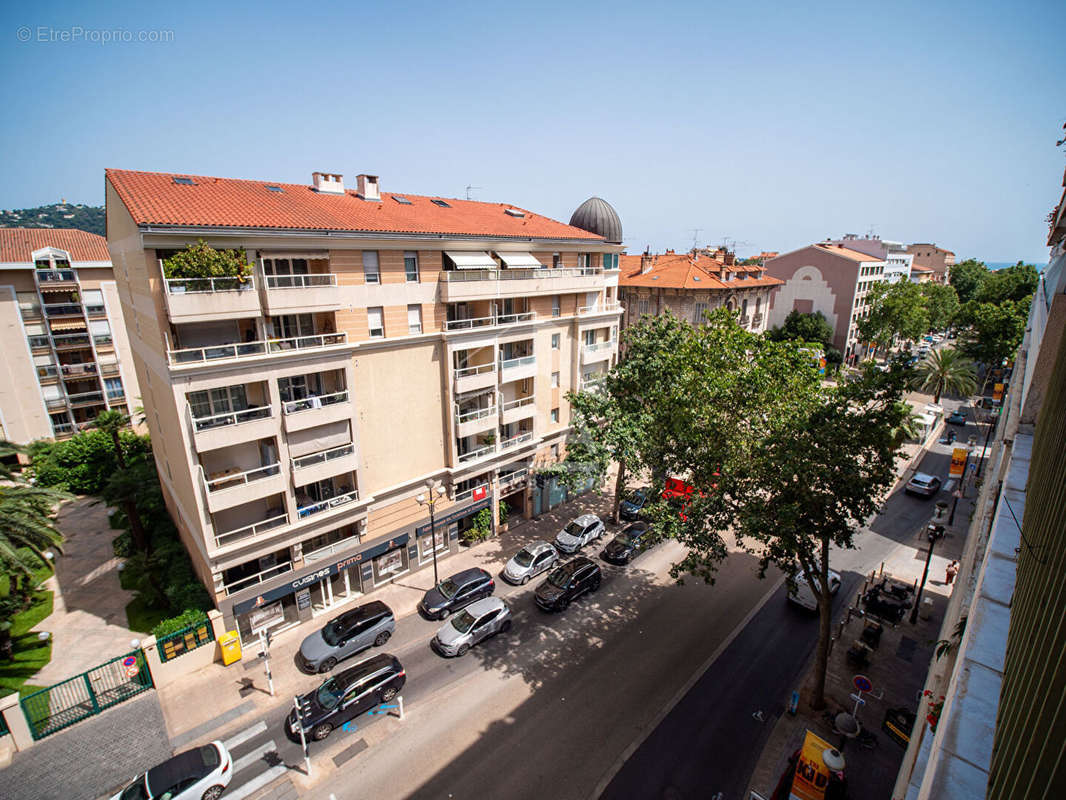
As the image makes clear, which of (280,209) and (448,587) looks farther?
(448,587)

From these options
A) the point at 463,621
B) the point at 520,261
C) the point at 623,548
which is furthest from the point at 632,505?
the point at 520,261

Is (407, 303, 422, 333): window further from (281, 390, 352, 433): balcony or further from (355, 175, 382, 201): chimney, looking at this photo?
(355, 175, 382, 201): chimney

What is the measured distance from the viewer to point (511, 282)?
27.9 m

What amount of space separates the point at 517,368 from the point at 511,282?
15.9 feet

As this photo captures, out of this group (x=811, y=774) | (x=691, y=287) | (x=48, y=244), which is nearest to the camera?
(x=811, y=774)

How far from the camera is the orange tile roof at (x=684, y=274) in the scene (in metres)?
55.4

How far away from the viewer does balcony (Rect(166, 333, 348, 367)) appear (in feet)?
61.2

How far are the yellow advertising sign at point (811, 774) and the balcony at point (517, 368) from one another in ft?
66.2

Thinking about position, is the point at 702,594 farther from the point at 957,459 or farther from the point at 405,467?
the point at 957,459

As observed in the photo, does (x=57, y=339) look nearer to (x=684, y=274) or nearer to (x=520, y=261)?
(x=520, y=261)

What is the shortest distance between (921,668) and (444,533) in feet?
74.3

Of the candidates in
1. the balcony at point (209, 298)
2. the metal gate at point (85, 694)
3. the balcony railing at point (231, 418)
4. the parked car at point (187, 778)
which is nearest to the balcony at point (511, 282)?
the balcony at point (209, 298)

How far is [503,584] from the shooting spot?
87.3 ft

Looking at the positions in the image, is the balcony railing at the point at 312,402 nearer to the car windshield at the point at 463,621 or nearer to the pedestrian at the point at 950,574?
the car windshield at the point at 463,621
